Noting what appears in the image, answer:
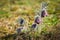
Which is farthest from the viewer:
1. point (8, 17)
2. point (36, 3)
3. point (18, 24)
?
point (36, 3)

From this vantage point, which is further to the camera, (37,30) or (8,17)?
(8,17)

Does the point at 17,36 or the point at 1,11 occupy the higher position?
the point at 1,11

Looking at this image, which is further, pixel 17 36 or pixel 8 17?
pixel 8 17

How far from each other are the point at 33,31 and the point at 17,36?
0.20 meters

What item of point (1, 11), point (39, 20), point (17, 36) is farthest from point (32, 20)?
point (1, 11)

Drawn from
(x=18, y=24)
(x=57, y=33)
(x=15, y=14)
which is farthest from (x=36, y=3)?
(x=57, y=33)

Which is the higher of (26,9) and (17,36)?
(26,9)

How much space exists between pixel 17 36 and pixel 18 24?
0.23m

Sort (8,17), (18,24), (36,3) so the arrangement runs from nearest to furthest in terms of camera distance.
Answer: (18,24) < (8,17) < (36,3)

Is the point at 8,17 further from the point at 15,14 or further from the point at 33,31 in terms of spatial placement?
the point at 33,31

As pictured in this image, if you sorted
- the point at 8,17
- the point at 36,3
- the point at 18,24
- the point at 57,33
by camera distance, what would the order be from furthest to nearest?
the point at 36,3 < the point at 8,17 < the point at 18,24 < the point at 57,33

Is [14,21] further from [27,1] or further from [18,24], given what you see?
[27,1]

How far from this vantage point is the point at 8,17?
302 cm

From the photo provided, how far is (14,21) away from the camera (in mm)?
2918
